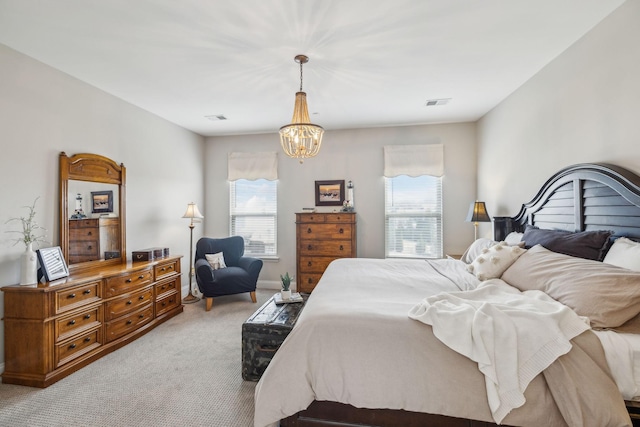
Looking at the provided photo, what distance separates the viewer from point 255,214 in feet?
16.5

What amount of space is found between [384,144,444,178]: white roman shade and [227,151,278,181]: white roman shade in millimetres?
→ 1928

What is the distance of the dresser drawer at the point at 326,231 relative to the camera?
425 cm

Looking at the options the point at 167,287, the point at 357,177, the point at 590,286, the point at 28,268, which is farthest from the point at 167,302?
the point at 590,286

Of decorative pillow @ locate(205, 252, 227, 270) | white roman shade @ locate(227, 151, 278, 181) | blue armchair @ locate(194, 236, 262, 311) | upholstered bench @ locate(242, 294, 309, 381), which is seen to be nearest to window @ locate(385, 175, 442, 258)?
white roman shade @ locate(227, 151, 278, 181)

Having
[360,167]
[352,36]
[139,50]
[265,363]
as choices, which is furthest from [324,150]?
[265,363]

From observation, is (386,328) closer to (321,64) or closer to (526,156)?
Answer: (321,64)

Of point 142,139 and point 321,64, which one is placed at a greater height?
point 321,64

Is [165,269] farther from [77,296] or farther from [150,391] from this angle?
[150,391]

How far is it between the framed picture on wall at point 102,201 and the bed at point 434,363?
278 centimetres

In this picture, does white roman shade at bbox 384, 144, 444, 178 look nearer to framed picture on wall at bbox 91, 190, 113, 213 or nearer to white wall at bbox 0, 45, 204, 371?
white wall at bbox 0, 45, 204, 371

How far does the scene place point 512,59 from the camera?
2.58m

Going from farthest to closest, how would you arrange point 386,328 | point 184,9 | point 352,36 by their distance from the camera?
point 352,36, point 184,9, point 386,328

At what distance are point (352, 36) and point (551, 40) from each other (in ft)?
5.39

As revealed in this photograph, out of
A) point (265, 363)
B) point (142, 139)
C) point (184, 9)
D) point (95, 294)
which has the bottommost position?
point (265, 363)
